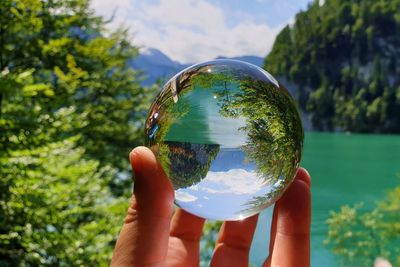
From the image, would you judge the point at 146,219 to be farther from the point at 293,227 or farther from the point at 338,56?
the point at 338,56

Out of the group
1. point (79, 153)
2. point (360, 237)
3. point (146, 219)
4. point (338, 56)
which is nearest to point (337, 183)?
point (360, 237)

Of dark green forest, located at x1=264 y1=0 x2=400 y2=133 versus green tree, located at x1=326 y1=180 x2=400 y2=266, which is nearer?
green tree, located at x1=326 y1=180 x2=400 y2=266

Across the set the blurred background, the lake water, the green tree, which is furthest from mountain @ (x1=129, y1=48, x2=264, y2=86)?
the lake water

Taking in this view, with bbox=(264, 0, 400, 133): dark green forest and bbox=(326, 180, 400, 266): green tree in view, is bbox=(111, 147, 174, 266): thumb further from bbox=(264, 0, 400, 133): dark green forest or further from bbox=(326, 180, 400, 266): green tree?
bbox=(264, 0, 400, 133): dark green forest

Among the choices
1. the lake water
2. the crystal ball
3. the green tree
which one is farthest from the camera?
the lake water

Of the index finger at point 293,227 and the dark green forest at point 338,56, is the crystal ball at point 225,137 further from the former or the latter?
the dark green forest at point 338,56

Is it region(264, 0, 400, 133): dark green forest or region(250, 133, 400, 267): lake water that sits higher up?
region(264, 0, 400, 133): dark green forest

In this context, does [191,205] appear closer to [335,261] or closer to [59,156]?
[59,156]

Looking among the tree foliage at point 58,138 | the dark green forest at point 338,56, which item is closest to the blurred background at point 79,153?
the tree foliage at point 58,138
